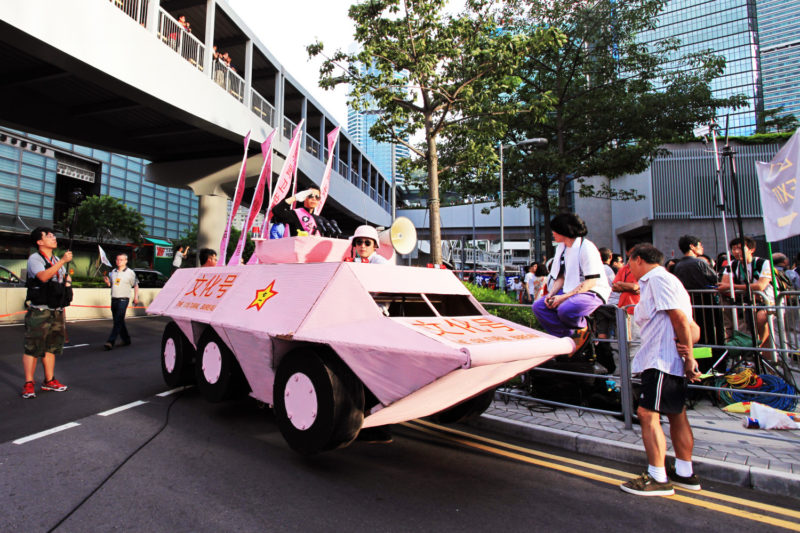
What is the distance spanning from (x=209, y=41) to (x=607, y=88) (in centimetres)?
1484

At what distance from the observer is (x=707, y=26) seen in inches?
2427

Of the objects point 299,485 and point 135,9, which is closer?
point 299,485

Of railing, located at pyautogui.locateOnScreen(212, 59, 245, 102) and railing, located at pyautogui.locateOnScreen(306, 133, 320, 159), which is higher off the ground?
railing, located at pyautogui.locateOnScreen(306, 133, 320, 159)

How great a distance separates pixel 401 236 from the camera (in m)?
5.30

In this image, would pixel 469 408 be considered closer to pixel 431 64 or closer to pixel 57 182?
pixel 431 64

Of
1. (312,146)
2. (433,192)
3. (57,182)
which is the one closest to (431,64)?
(433,192)

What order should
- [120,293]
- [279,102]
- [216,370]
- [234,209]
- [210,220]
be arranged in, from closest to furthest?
[216,370] → [120,293] → [234,209] → [210,220] → [279,102]

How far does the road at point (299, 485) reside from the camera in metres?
2.73

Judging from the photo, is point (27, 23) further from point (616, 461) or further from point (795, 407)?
point (795, 407)

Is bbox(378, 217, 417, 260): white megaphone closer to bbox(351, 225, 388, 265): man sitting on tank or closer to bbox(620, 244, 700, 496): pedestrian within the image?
bbox(351, 225, 388, 265): man sitting on tank

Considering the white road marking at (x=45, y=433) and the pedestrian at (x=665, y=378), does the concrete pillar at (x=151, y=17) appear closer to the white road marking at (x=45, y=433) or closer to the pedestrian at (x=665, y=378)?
the white road marking at (x=45, y=433)

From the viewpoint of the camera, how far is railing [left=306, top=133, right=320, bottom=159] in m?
26.4

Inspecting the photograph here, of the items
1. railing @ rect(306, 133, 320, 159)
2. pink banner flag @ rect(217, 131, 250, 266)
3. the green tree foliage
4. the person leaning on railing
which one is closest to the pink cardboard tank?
pink banner flag @ rect(217, 131, 250, 266)

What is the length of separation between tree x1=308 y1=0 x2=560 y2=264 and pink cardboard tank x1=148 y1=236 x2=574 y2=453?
22.7ft
